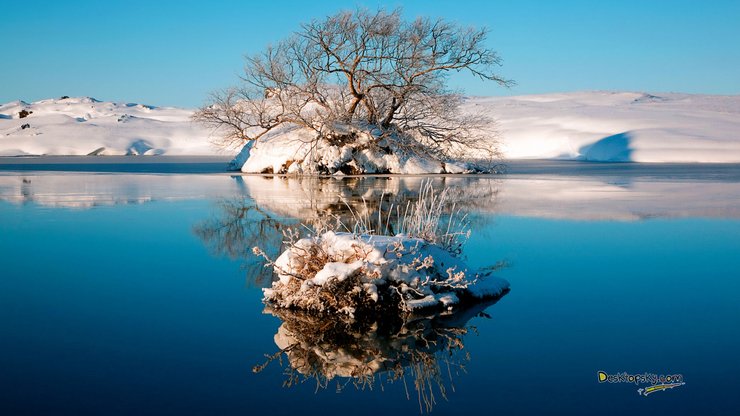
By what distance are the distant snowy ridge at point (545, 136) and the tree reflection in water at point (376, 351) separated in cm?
1607

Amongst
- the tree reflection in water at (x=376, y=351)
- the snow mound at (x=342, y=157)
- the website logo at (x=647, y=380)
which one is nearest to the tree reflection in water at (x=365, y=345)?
the tree reflection in water at (x=376, y=351)

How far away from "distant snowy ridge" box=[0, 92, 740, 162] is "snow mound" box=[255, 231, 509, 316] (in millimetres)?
15386

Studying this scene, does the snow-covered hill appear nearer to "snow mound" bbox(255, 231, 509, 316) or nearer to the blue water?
the blue water

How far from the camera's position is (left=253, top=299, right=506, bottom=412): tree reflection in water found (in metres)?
3.74

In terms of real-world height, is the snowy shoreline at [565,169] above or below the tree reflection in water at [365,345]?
above

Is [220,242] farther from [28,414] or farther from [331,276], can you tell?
[28,414]

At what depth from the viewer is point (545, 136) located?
36469mm

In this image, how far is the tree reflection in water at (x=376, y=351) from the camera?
3740 mm

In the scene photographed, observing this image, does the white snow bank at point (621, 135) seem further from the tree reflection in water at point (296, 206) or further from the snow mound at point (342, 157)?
the tree reflection in water at point (296, 206)

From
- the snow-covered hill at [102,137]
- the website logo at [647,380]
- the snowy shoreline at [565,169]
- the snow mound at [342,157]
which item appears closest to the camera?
the website logo at [647,380]

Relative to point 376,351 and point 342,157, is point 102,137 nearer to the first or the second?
point 342,157

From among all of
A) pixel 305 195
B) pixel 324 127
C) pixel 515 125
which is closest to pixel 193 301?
pixel 305 195

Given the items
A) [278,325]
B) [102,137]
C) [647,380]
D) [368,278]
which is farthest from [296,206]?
[102,137]

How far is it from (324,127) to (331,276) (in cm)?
1598
